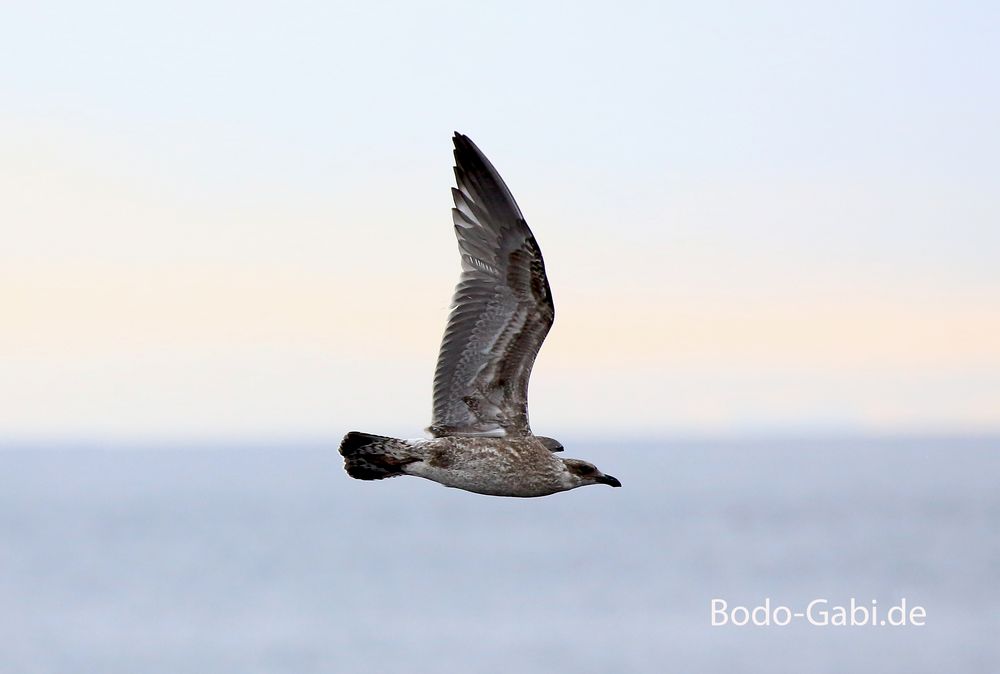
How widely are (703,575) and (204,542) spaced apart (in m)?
40.4

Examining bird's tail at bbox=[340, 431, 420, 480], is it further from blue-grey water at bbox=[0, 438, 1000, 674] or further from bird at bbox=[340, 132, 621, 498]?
blue-grey water at bbox=[0, 438, 1000, 674]

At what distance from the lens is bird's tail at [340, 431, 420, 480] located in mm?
15672

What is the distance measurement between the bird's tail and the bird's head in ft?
4.90

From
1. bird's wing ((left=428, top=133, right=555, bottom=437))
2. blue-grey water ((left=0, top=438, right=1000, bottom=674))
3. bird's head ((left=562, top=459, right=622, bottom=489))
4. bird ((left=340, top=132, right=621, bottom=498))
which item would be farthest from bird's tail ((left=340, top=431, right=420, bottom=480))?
blue-grey water ((left=0, top=438, right=1000, bottom=674))

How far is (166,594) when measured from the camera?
8062 centimetres

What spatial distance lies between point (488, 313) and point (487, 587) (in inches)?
2615

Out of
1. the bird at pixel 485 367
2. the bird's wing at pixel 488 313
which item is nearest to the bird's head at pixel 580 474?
the bird at pixel 485 367

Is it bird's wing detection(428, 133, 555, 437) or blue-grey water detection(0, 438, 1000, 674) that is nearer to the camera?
bird's wing detection(428, 133, 555, 437)

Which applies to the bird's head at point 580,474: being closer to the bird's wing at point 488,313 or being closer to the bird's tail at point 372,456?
the bird's wing at point 488,313

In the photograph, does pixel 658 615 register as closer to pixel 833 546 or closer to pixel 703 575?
pixel 703 575

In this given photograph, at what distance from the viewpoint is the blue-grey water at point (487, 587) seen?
5809 cm

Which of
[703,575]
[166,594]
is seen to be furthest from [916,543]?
[166,594]

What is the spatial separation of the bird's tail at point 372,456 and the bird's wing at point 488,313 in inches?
20.2

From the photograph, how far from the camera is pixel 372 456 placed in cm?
1571
